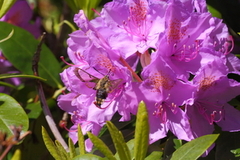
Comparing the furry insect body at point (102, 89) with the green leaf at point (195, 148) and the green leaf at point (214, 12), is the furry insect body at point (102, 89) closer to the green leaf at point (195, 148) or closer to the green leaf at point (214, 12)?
the green leaf at point (195, 148)

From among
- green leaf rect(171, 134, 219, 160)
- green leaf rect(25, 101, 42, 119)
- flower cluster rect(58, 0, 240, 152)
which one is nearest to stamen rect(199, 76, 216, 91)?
flower cluster rect(58, 0, 240, 152)

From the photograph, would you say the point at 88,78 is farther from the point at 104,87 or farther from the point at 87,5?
the point at 87,5

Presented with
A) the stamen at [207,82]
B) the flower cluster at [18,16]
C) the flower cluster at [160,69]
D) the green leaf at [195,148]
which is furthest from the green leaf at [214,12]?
the flower cluster at [18,16]

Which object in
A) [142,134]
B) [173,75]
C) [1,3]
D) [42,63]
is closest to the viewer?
[142,134]

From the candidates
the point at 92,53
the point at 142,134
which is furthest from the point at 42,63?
the point at 142,134

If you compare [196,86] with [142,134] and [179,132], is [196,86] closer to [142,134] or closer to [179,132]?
[179,132]

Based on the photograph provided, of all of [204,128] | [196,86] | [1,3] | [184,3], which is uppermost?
[1,3]
